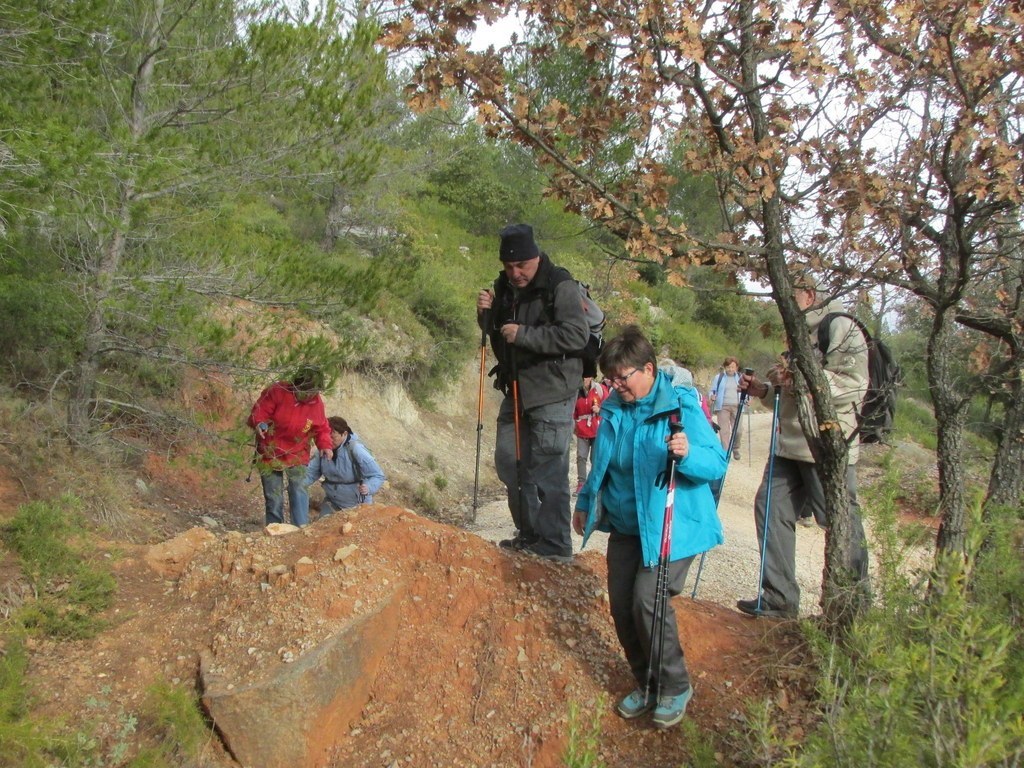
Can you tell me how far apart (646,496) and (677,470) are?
20cm

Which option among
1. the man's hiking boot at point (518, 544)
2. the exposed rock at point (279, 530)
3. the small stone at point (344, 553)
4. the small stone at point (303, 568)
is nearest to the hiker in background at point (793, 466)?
the man's hiking boot at point (518, 544)

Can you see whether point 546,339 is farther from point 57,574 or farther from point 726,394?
point 726,394

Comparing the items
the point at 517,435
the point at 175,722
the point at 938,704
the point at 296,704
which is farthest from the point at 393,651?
the point at 938,704

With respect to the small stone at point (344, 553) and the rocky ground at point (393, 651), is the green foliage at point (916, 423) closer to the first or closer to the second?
the rocky ground at point (393, 651)

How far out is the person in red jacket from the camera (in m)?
6.68

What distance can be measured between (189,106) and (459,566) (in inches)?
201

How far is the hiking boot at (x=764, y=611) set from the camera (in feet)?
15.8

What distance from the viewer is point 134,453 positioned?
745 centimetres

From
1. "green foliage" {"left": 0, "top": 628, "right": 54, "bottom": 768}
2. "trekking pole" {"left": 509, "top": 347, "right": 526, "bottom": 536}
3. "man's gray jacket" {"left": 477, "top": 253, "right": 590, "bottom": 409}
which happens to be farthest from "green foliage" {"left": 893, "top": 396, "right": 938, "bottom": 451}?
"green foliage" {"left": 0, "top": 628, "right": 54, "bottom": 768}

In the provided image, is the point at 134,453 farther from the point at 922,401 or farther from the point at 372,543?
the point at 922,401

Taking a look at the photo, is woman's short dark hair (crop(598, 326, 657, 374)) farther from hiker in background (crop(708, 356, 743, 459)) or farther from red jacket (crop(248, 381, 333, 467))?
hiker in background (crop(708, 356, 743, 459))

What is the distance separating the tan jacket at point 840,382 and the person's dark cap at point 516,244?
71.5 inches

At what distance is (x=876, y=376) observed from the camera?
4934mm

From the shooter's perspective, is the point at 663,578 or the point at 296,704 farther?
the point at 296,704
